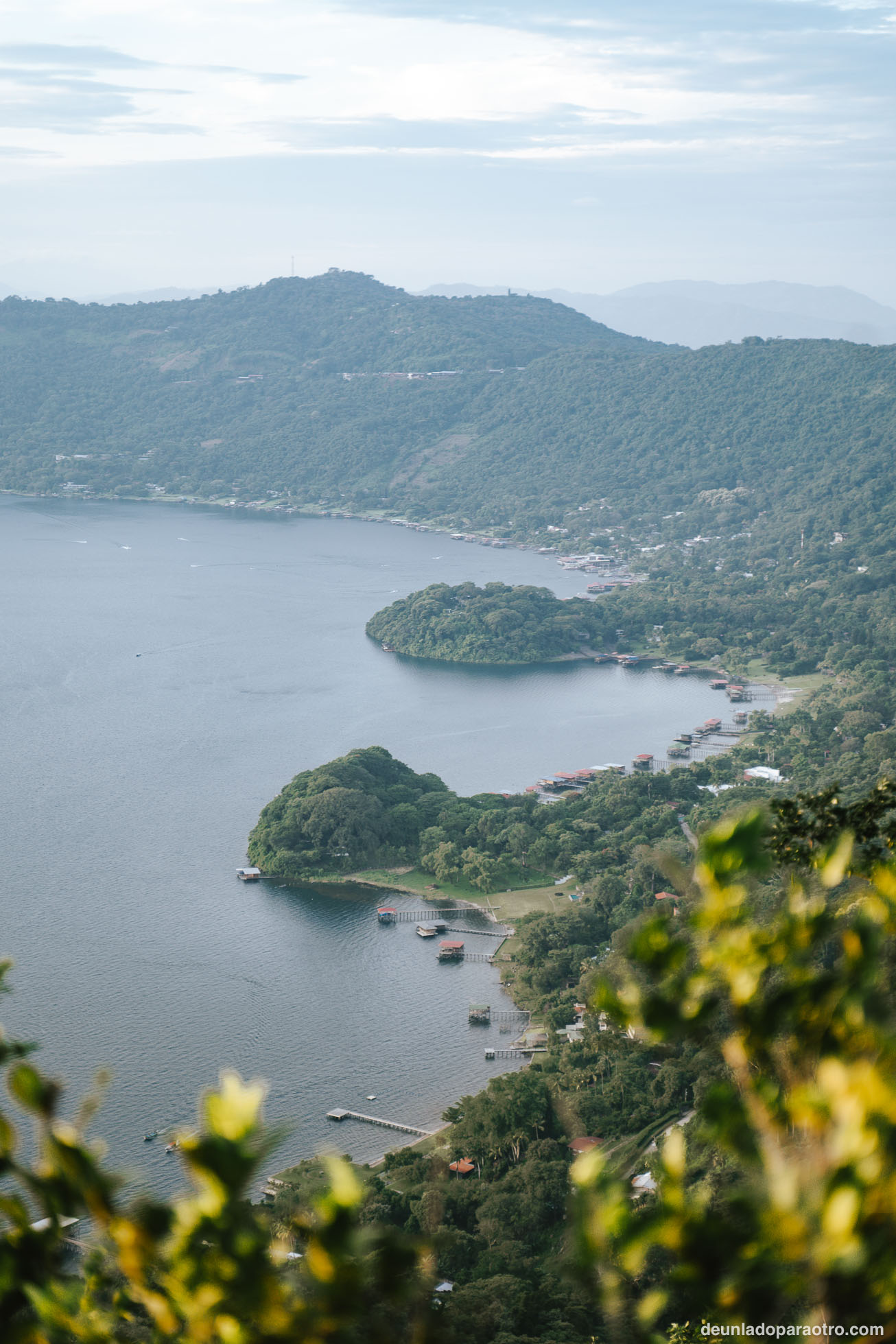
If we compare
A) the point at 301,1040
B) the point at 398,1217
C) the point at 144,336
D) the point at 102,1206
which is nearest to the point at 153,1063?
the point at 301,1040

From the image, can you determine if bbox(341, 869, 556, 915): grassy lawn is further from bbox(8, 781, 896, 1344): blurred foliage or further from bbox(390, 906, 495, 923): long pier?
bbox(8, 781, 896, 1344): blurred foliage

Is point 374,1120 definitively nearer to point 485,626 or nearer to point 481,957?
point 481,957

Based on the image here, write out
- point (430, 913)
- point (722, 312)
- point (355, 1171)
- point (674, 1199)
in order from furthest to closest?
point (722, 312)
point (430, 913)
point (355, 1171)
point (674, 1199)

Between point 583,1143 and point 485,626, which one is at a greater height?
point 485,626

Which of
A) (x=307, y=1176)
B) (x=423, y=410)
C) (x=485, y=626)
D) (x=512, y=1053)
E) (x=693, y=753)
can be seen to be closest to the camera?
(x=307, y=1176)

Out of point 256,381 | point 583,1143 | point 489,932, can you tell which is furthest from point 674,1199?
point 256,381

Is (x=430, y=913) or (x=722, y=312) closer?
(x=430, y=913)
